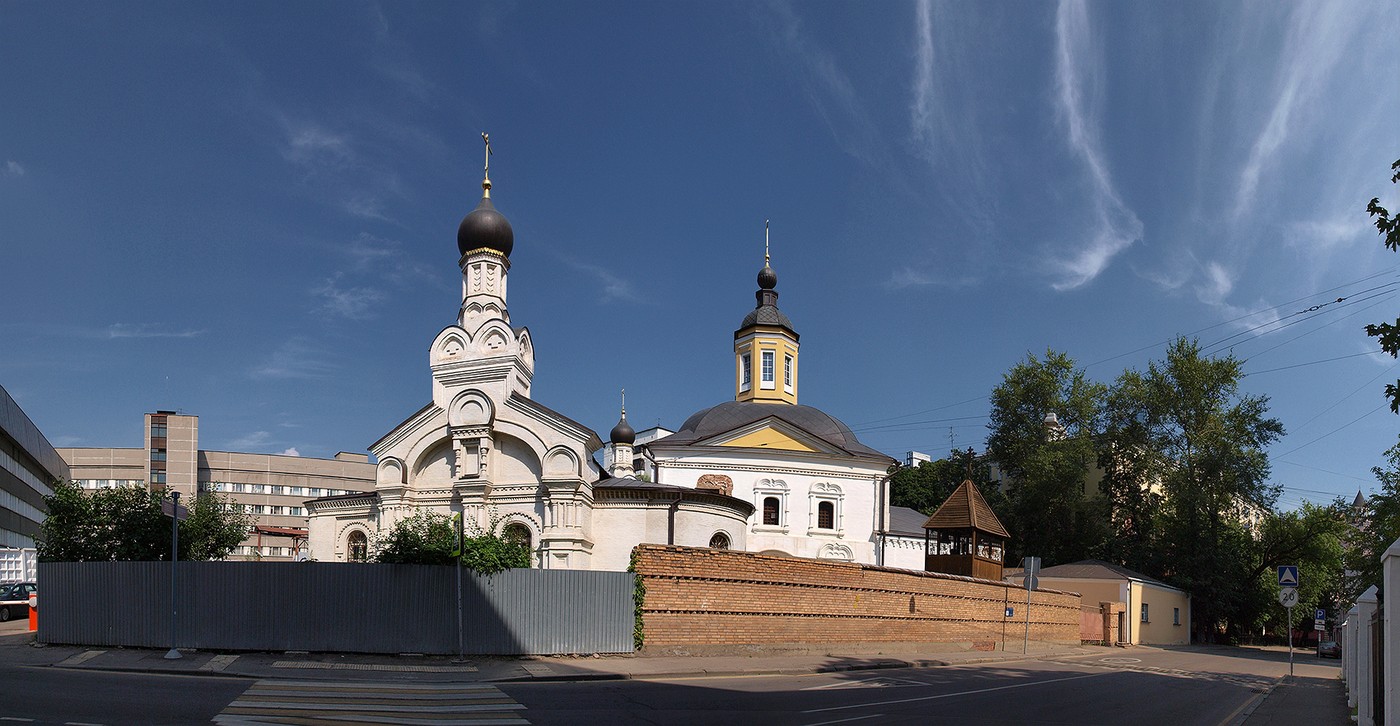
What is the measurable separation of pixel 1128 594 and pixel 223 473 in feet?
239

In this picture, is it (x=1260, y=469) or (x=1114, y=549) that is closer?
(x=1260, y=469)

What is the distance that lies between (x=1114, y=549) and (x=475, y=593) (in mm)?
41912

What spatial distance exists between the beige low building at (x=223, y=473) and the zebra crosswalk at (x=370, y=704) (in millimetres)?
64089

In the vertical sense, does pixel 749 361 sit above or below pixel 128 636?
above

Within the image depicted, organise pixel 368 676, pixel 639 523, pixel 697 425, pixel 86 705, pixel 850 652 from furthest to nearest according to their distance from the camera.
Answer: pixel 697 425 → pixel 639 523 → pixel 850 652 → pixel 368 676 → pixel 86 705

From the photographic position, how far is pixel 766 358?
5050 centimetres

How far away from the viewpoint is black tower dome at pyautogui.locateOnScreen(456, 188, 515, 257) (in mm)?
35594

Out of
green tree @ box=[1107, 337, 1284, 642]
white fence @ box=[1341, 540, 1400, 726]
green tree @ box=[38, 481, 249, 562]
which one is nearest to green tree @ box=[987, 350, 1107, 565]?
green tree @ box=[1107, 337, 1284, 642]

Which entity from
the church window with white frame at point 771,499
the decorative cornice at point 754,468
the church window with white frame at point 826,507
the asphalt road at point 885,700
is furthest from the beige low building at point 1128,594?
the asphalt road at point 885,700

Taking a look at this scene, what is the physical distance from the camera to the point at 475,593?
18.5 m

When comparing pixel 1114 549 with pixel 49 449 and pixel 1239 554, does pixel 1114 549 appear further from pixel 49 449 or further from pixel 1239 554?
pixel 49 449

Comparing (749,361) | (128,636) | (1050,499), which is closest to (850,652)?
(128,636)

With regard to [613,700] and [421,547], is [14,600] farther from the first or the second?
[613,700]

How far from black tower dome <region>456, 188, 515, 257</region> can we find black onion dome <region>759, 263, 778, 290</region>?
65.1ft
